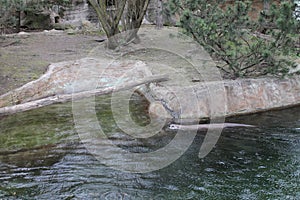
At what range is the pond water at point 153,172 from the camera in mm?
→ 2930

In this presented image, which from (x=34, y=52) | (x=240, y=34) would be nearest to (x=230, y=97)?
Result: (x=240, y=34)

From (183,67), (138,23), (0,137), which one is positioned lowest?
(0,137)

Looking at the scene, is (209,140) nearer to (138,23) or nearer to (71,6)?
(138,23)

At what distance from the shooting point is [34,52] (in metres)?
8.52

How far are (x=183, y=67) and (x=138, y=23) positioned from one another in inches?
121

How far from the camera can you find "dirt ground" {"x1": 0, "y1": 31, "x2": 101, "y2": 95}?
630cm

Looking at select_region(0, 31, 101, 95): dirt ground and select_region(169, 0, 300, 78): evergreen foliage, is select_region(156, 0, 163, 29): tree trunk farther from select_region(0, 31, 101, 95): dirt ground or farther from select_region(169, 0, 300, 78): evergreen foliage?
select_region(169, 0, 300, 78): evergreen foliage

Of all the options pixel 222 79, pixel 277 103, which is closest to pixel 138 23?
pixel 222 79

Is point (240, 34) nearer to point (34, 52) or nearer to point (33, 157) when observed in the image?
point (33, 157)

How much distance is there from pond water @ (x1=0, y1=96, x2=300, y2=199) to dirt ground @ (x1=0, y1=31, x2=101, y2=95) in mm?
1756

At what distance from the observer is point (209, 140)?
412 cm

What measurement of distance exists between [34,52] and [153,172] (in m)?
6.17

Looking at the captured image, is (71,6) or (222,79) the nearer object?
(222,79)

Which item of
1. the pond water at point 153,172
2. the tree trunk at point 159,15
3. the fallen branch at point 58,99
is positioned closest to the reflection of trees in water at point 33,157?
the pond water at point 153,172
